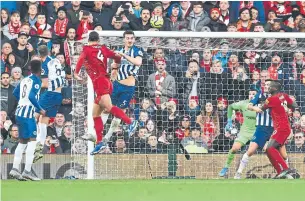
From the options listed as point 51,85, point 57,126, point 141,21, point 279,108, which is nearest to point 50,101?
point 51,85

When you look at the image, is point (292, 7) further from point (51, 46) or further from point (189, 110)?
point (51, 46)

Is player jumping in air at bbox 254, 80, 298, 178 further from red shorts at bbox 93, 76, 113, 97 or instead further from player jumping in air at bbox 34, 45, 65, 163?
player jumping in air at bbox 34, 45, 65, 163

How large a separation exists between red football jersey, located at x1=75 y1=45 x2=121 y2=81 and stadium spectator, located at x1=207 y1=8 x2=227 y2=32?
4555 mm

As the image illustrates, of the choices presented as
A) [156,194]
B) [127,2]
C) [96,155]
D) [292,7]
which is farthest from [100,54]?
[292,7]

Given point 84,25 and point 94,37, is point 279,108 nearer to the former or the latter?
point 94,37

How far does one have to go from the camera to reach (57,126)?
1836cm

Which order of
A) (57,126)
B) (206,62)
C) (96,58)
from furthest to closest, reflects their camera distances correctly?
(57,126) → (206,62) → (96,58)

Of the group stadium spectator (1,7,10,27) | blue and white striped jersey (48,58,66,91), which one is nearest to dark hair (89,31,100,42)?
blue and white striped jersey (48,58,66,91)

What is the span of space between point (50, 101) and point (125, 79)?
1551mm

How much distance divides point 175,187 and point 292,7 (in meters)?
7.89

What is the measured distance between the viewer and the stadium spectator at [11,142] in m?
17.8

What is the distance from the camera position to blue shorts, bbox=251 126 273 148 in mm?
16594

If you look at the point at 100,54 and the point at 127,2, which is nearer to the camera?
the point at 100,54

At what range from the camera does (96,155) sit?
56.2 feet
